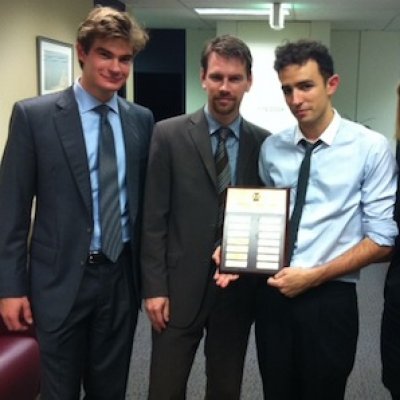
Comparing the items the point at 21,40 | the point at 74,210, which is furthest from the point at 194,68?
the point at 74,210

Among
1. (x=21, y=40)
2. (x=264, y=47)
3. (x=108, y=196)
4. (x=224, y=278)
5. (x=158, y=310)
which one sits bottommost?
(x=158, y=310)

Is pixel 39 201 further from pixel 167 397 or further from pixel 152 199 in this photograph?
pixel 167 397

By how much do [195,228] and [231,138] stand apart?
0.32m

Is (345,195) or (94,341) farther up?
(345,195)

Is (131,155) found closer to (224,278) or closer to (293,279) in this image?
(224,278)

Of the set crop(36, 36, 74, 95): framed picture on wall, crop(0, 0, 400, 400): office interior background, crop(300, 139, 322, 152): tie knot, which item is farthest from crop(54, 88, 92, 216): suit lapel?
crop(36, 36, 74, 95): framed picture on wall

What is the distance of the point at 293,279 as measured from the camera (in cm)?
158

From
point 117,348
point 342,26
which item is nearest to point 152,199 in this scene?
point 117,348

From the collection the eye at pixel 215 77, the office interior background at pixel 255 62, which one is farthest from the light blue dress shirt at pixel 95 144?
the office interior background at pixel 255 62

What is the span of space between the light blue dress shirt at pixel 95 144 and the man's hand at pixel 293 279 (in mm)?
512

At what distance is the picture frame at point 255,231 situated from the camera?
1.63 m

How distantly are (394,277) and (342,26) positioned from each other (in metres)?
6.00

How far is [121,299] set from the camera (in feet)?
5.89

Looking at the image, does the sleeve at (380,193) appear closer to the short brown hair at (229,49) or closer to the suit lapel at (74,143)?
the short brown hair at (229,49)
